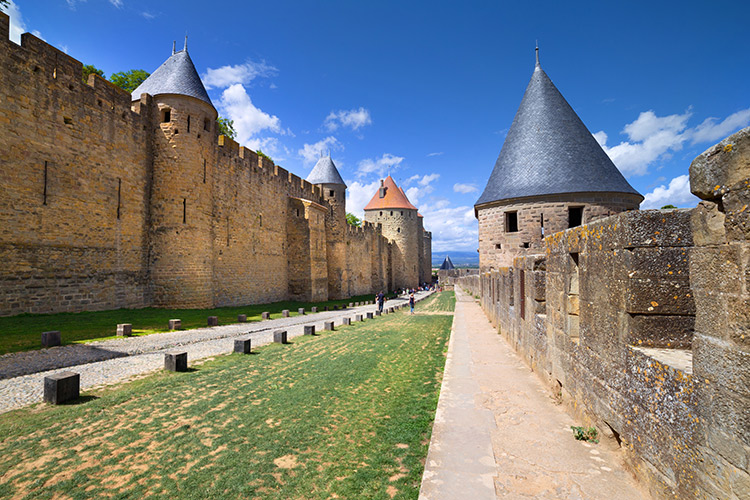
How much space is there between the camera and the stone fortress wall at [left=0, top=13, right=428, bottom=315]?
10445 mm

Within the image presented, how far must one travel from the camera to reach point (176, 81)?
15.6m

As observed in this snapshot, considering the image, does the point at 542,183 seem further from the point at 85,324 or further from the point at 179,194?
the point at 85,324

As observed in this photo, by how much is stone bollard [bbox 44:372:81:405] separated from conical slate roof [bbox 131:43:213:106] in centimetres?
1421

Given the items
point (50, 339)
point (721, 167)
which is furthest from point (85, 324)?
point (721, 167)

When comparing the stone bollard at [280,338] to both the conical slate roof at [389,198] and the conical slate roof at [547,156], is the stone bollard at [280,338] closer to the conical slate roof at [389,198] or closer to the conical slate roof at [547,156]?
the conical slate roof at [547,156]

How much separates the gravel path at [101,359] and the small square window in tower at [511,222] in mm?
10917

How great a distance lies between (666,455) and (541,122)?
17.7m

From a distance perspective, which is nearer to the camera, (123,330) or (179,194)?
(123,330)

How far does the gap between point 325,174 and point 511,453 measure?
32430 mm

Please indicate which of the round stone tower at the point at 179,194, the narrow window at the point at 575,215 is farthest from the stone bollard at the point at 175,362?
the narrow window at the point at 575,215

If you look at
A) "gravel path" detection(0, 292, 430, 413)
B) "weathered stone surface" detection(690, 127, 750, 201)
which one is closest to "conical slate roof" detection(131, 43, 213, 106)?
"gravel path" detection(0, 292, 430, 413)

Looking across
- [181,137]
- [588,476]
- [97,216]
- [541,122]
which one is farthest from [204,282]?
[541,122]

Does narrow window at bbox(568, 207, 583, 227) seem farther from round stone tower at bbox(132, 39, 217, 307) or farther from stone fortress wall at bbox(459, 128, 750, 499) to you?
round stone tower at bbox(132, 39, 217, 307)

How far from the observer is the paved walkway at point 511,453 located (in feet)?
7.20
